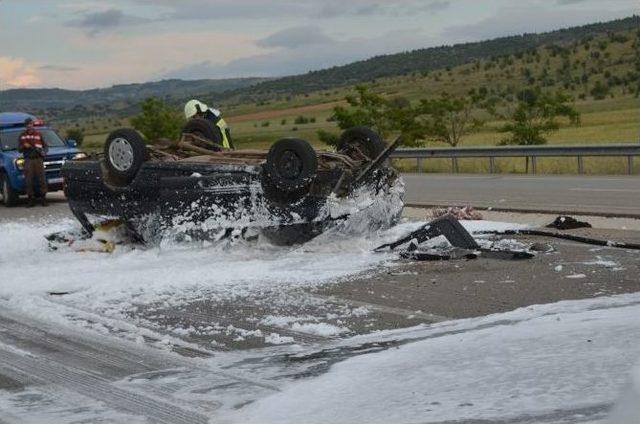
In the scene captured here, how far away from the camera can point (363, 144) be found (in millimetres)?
12242

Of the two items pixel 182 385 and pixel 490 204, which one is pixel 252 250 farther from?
pixel 490 204

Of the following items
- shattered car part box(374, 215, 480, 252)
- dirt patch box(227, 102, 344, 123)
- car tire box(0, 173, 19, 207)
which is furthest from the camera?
dirt patch box(227, 102, 344, 123)

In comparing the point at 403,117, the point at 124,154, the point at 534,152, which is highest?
the point at 124,154

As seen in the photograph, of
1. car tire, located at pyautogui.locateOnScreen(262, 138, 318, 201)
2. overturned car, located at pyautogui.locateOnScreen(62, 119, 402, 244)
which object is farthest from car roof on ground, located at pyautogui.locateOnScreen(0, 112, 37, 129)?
car tire, located at pyautogui.locateOnScreen(262, 138, 318, 201)

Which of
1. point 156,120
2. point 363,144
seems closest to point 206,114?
point 363,144

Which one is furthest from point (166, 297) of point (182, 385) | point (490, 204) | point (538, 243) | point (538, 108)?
point (538, 108)

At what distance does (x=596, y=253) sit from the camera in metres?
10.6

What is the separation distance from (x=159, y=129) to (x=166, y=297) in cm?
3032

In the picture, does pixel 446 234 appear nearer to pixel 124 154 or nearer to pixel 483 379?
pixel 124 154

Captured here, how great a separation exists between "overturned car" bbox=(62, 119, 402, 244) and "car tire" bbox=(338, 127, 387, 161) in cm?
1

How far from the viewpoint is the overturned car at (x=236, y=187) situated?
35.9 ft

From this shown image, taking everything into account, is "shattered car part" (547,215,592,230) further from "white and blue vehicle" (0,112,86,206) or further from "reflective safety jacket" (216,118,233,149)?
"white and blue vehicle" (0,112,86,206)

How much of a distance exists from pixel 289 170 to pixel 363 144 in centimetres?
158

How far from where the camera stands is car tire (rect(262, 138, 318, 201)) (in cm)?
1085
